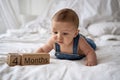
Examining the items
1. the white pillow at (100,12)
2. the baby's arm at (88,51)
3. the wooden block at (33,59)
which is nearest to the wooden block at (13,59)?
the wooden block at (33,59)

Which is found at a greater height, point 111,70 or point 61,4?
point 61,4

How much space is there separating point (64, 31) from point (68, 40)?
61 mm

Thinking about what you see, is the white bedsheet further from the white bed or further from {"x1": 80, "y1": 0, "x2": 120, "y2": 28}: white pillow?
{"x1": 80, "y1": 0, "x2": 120, "y2": 28}: white pillow

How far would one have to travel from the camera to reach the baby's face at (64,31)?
832mm

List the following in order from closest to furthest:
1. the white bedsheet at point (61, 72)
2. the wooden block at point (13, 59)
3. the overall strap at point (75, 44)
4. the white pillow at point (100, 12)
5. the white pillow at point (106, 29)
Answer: the white bedsheet at point (61, 72) < the wooden block at point (13, 59) < the overall strap at point (75, 44) < the white pillow at point (106, 29) < the white pillow at point (100, 12)

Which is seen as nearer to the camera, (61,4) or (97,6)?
(97,6)

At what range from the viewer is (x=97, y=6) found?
1.84 meters

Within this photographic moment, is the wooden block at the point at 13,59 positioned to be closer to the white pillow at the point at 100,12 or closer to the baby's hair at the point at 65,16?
the baby's hair at the point at 65,16

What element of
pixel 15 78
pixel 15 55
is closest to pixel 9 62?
pixel 15 55

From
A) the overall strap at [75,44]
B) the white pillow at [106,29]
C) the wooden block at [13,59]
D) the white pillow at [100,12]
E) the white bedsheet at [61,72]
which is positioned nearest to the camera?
the white bedsheet at [61,72]

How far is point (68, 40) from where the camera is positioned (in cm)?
88

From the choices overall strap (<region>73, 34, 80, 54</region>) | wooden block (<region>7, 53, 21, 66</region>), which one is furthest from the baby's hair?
wooden block (<region>7, 53, 21, 66</region>)

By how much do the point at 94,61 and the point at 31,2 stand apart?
1.65 m

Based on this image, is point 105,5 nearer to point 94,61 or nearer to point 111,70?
point 94,61
